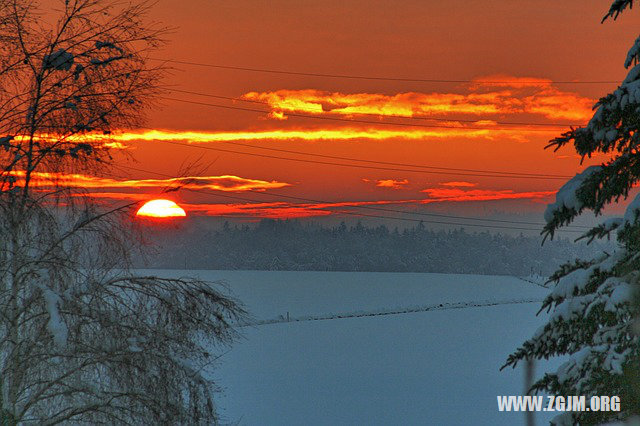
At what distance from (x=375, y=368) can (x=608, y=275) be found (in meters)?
38.6

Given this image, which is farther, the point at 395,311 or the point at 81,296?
the point at 395,311

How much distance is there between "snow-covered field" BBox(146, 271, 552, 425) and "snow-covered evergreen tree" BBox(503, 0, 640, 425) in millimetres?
5625

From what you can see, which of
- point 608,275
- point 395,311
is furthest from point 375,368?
point 395,311

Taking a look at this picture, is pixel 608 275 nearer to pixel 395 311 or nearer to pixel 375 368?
pixel 375 368

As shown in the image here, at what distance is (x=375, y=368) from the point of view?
48.3 m

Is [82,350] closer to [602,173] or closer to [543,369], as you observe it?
[602,173]

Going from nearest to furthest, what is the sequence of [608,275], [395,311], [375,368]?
1. [608,275]
2. [375,368]
3. [395,311]

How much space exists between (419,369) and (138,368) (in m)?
39.2

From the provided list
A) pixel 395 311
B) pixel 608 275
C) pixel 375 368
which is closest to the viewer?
pixel 608 275

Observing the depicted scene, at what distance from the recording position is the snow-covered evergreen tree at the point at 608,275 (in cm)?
972

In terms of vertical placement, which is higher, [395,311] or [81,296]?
→ [395,311]

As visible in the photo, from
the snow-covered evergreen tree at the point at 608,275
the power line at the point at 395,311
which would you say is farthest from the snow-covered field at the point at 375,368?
the snow-covered evergreen tree at the point at 608,275

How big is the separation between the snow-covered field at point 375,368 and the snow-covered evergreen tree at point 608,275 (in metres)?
5.62

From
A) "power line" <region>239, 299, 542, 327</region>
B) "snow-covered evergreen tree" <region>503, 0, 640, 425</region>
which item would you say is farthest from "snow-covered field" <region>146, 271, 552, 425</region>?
"snow-covered evergreen tree" <region>503, 0, 640, 425</region>
